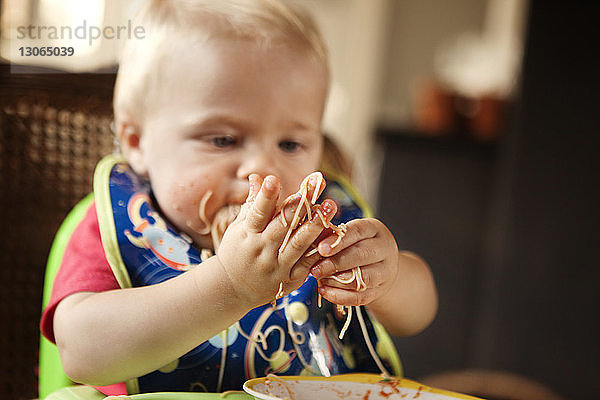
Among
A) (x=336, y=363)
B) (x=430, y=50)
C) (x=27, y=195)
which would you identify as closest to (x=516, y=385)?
(x=336, y=363)

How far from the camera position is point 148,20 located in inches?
20.6

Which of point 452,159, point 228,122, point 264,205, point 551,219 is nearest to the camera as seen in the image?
point 264,205

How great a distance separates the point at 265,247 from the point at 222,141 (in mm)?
144

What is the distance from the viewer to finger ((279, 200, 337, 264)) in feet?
1.25

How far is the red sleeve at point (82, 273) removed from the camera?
0.50 metres

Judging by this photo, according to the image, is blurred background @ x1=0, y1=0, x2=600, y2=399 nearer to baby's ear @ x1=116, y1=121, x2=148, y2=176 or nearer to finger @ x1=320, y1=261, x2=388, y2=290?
baby's ear @ x1=116, y1=121, x2=148, y2=176

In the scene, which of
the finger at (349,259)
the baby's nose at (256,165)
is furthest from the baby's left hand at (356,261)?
the baby's nose at (256,165)

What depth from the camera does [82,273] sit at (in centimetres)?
51

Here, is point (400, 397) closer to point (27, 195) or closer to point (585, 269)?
point (27, 195)

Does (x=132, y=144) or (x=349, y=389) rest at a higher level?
(x=132, y=144)

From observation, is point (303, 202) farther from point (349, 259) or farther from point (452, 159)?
point (452, 159)

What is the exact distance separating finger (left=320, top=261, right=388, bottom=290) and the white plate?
8 cm

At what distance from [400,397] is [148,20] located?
351 mm

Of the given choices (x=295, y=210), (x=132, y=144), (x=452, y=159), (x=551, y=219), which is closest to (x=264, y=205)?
(x=295, y=210)
